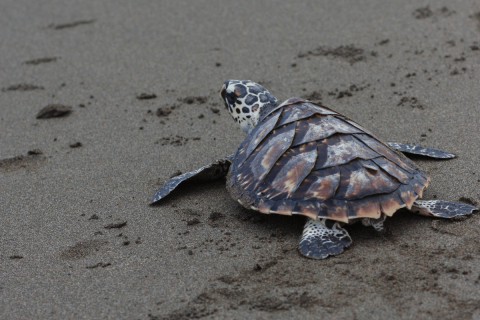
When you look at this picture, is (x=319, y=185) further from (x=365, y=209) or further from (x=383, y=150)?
(x=383, y=150)

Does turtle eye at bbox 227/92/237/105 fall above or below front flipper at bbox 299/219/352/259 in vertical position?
above

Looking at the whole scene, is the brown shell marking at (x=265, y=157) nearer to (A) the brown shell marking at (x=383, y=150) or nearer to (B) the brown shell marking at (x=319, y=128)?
(B) the brown shell marking at (x=319, y=128)

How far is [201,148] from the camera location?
3.77m

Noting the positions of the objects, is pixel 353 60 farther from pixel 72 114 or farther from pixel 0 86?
pixel 0 86

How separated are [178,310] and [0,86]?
369 centimetres

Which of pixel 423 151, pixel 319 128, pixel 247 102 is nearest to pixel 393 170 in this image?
pixel 319 128

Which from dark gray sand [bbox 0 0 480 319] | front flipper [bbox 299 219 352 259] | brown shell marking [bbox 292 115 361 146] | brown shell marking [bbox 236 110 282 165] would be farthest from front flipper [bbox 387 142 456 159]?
front flipper [bbox 299 219 352 259]

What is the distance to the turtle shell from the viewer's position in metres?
2.48

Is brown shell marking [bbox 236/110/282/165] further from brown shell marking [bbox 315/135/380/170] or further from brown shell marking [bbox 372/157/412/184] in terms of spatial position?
brown shell marking [bbox 372/157/412/184]

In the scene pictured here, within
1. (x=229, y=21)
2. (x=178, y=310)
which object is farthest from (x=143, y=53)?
(x=178, y=310)

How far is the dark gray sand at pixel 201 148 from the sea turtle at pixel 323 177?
111 millimetres

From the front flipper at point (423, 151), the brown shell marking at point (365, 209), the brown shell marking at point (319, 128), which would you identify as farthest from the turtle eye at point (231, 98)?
the brown shell marking at point (365, 209)

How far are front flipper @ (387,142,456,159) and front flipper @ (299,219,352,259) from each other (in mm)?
989

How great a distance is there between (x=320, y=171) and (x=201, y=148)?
1375mm
